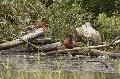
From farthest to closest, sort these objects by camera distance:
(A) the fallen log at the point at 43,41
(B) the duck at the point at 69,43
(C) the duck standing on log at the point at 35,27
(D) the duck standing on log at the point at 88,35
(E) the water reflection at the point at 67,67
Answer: (C) the duck standing on log at the point at 35,27, (A) the fallen log at the point at 43,41, (D) the duck standing on log at the point at 88,35, (B) the duck at the point at 69,43, (E) the water reflection at the point at 67,67

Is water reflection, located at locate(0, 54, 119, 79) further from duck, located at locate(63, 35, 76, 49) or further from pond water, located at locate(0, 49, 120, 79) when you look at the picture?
duck, located at locate(63, 35, 76, 49)

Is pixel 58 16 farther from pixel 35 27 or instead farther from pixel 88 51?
pixel 88 51

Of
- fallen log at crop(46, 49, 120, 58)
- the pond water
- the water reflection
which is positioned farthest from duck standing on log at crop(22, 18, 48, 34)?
the water reflection

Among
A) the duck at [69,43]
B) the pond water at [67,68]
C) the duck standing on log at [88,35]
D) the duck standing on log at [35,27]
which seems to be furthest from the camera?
the duck standing on log at [35,27]

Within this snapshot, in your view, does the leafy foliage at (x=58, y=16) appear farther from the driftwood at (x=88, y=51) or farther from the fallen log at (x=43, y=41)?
the driftwood at (x=88, y=51)

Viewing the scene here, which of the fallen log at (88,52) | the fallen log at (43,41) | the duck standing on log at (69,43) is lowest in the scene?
the fallen log at (88,52)

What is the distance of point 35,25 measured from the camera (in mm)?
14734

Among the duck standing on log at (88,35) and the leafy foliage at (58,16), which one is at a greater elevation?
the leafy foliage at (58,16)

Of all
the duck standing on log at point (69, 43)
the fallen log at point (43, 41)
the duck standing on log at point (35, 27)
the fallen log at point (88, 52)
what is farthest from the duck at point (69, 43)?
the duck standing on log at point (35, 27)

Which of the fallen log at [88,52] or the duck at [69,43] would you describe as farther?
the duck at [69,43]

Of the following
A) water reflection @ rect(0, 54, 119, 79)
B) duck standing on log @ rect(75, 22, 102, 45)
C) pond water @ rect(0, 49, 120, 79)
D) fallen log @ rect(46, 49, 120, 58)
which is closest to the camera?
pond water @ rect(0, 49, 120, 79)

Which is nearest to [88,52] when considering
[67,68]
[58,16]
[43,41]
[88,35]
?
[88,35]

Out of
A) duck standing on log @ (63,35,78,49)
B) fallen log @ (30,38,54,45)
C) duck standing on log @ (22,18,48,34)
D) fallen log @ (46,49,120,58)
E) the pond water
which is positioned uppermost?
duck standing on log @ (22,18,48,34)

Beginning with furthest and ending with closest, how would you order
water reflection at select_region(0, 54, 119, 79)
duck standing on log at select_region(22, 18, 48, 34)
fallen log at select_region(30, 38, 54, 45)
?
duck standing on log at select_region(22, 18, 48, 34) < fallen log at select_region(30, 38, 54, 45) < water reflection at select_region(0, 54, 119, 79)
